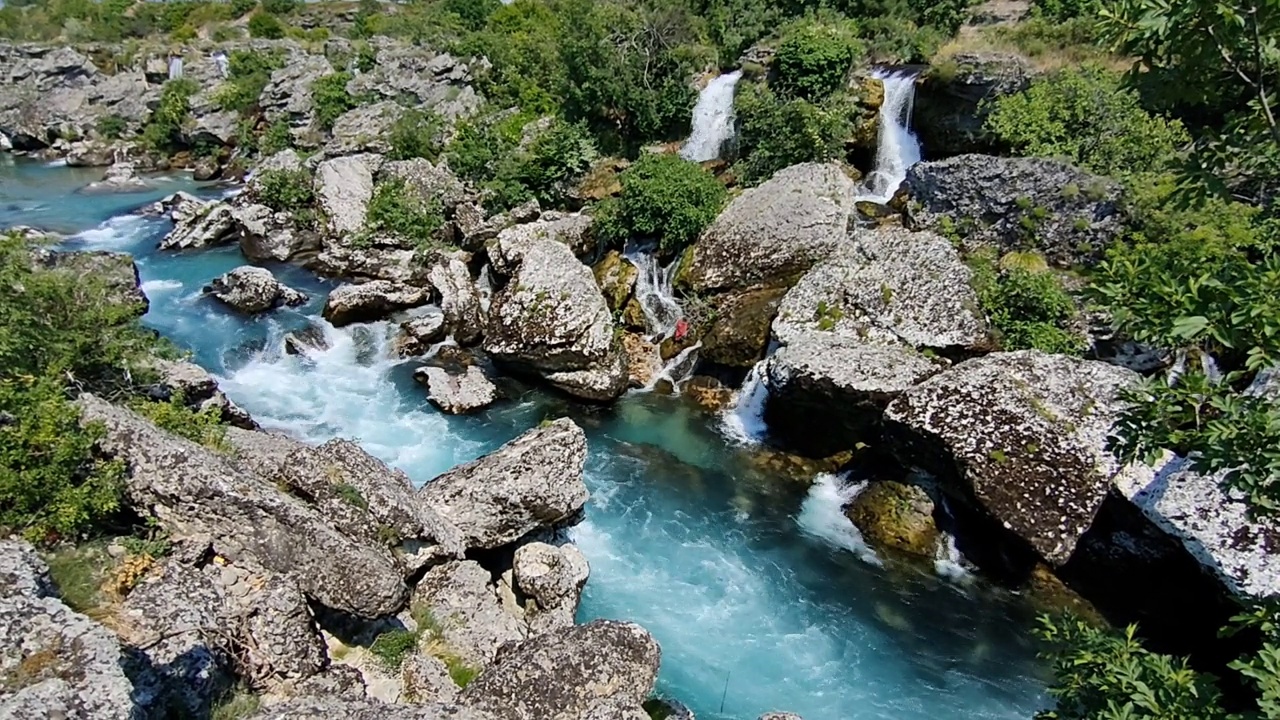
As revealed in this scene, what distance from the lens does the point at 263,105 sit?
45375 mm

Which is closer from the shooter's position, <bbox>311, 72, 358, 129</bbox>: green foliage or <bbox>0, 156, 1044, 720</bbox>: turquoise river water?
<bbox>0, 156, 1044, 720</bbox>: turquoise river water

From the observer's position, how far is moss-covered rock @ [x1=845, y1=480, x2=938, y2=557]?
15641mm

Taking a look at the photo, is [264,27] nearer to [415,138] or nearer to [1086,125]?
[415,138]

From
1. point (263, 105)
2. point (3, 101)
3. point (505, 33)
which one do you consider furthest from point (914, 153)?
point (3, 101)

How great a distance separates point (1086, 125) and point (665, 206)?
12.4m

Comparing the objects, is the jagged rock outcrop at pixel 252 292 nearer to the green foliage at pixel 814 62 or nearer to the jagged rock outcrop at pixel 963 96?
the green foliage at pixel 814 62

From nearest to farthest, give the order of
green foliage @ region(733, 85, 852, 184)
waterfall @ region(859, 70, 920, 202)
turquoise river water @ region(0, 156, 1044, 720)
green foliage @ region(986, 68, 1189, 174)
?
1. turquoise river water @ region(0, 156, 1044, 720)
2. green foliage @ region(986, 68, 1189, 174)
3. waterfall @ region(859, 70, 920, 202)
4. green foliage @ region(733, 85, 852, 184)

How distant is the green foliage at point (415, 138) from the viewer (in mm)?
34469

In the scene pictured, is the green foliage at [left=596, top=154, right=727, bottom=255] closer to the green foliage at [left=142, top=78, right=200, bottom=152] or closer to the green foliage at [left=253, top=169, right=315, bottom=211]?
the green foliage at [left=253, top=169, right=315, bottom=211]

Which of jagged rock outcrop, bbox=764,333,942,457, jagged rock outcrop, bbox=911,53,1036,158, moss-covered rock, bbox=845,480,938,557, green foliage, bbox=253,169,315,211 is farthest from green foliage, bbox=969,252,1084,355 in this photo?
green foliage, bbox=253,169,315,211

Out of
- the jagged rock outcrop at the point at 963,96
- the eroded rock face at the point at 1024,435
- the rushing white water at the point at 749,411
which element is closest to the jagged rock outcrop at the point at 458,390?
the rushing white water at the point at 749,411

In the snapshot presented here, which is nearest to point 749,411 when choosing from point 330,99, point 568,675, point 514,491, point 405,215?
point 514,491

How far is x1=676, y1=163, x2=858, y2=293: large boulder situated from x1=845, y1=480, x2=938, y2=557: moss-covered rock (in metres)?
7.31

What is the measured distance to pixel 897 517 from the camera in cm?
1600
